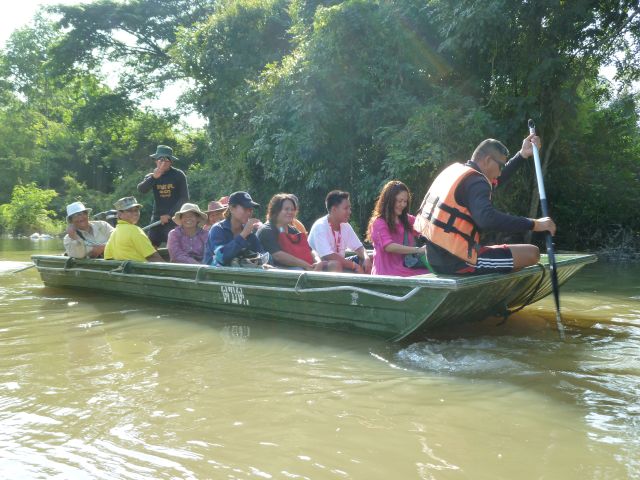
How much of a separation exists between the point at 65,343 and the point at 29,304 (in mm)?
2503

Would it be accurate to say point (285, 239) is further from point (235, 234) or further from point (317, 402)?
point (317, 402)

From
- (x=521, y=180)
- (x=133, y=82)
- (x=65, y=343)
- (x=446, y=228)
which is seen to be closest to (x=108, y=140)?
(x=133, y=82)

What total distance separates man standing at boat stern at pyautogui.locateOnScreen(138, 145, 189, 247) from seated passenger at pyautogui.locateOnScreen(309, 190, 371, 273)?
2511mm

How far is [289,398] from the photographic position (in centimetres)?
342

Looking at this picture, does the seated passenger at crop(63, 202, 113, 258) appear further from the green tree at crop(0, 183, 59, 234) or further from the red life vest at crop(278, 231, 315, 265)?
the green tree at crop(0, 183, 59, 234)

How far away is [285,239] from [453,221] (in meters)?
2.06

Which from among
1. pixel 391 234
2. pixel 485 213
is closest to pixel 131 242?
pixel 391 234

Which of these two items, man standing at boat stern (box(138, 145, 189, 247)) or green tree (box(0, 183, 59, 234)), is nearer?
man standing at boat stern (box(138, 145, 189, 247))

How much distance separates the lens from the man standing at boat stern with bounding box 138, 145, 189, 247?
24.7ft

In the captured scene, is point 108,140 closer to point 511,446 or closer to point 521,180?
point 521,180

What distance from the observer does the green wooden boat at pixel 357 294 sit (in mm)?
4133

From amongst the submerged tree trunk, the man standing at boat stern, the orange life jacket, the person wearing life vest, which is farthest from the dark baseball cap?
the submerged tree trunk

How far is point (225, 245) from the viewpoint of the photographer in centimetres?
568

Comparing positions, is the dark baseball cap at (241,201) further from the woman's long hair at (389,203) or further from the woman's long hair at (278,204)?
the woman's long hair at (389,203)
